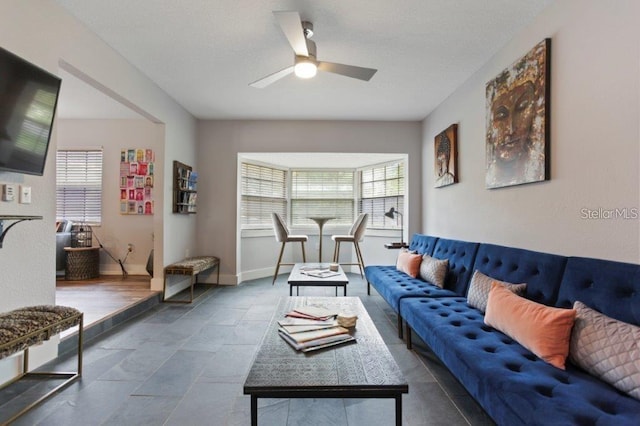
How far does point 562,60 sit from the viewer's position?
6.49 ft

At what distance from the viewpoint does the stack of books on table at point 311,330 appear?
5.12ft

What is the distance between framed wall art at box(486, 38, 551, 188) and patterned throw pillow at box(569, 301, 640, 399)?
106 cm

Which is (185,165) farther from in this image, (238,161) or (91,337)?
(91,337)

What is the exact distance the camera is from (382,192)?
5.57 m

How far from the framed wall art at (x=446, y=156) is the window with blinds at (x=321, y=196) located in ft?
7.53

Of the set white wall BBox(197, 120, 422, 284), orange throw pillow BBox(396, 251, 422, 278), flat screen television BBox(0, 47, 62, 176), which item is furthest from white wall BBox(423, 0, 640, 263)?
flat screen television BBox(0, 47, 62, 176)

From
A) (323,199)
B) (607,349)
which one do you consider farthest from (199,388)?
(323,199)

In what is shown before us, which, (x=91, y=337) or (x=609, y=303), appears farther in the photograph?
(x=91, y=337)

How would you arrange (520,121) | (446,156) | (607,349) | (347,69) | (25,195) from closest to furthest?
(607,349), (25,195), (520,121), (347,69), (446,156)

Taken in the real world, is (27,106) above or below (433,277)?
above

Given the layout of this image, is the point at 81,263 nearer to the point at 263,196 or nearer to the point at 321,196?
the point at 263,196

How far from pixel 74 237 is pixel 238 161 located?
273 cm

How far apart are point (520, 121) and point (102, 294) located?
4.57 m

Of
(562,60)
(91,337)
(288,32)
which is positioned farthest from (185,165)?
(562,60)
